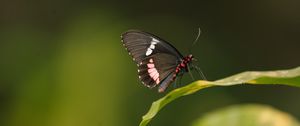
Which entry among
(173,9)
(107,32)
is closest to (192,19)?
(173,9)

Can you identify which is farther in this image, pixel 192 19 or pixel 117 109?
pixel 192 19

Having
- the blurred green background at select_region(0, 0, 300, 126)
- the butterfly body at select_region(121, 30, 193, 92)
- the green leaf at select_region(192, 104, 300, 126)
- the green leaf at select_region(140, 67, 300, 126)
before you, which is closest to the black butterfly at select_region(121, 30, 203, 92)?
the butterfly body at select_region(121, 30, 193, 92)

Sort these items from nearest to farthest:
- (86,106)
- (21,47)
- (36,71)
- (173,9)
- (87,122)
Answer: (87,122), (86,106), (36,71), (21,47), (173,9)

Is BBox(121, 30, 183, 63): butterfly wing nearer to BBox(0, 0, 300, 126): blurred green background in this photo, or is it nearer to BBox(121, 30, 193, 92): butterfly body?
BBox(121, 30, 193, 92): butterfly body

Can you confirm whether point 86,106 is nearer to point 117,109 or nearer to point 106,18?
point 117,109

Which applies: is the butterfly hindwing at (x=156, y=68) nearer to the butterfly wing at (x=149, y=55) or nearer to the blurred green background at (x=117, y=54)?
the butterfly wing at (x=149, y=55)

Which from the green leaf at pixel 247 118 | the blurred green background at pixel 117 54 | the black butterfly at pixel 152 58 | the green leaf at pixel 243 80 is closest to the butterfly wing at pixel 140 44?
the black butterfly at pixel 152 58

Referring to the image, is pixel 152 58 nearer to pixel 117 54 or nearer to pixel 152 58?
pixel 152 58

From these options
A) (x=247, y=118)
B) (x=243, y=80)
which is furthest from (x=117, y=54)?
(x=243, y=80)

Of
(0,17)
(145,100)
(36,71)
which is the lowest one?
(145,100)
